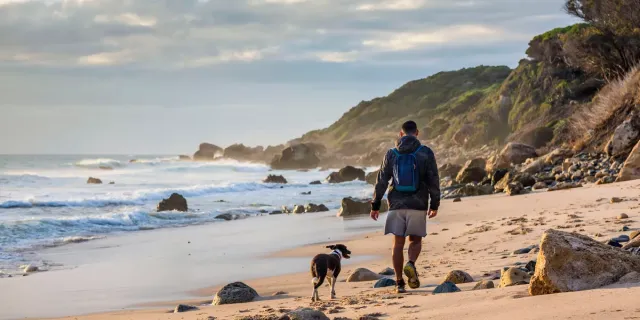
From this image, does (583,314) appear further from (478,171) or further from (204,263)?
(478,171)

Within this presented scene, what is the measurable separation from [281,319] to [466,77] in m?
112

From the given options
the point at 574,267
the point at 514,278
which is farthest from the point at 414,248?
the point at 574,267

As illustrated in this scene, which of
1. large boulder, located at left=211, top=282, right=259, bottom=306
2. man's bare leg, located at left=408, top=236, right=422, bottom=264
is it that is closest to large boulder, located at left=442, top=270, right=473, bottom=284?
man's bare leg, located at left=408, top=236, right=422, bottom=264

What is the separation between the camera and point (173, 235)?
17719 millimetres

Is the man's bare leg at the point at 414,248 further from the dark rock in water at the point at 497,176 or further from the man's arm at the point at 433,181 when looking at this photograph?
the dark rock in water at the point at 497,176

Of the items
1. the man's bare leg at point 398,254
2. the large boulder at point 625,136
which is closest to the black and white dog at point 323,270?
the man's bare leg at point 398,254

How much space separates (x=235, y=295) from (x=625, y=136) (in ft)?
55.2

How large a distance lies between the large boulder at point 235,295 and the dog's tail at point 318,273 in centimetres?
88

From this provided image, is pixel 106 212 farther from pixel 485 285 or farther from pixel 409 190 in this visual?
pixel 485 285

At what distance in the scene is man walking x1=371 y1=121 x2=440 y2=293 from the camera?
7.76m

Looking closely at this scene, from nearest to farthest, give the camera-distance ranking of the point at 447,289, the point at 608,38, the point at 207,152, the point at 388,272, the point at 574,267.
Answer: the point at 574,267
the point at 447,289
the point at 388,272
the point at 608,38
the point at 207,152

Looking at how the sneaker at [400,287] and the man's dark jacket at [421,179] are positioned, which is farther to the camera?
the man's dark jacket at [421,179]

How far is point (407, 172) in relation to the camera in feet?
25.4

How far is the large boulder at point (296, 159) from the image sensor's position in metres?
78.4
